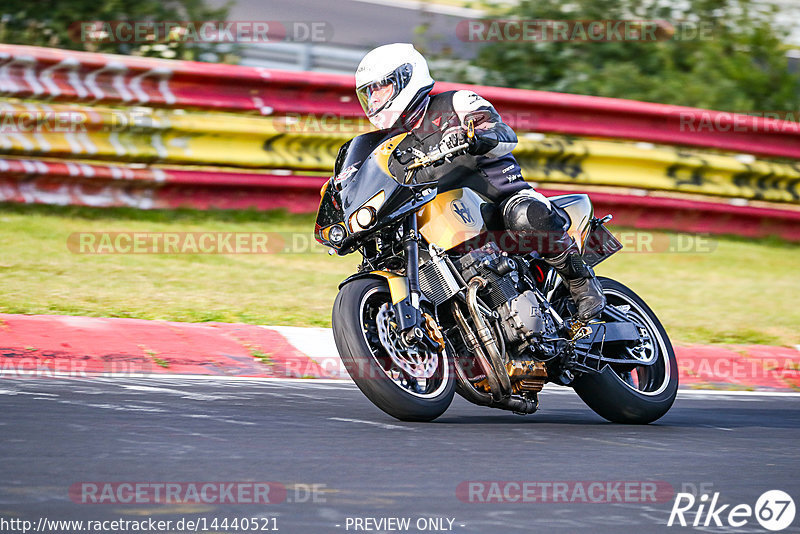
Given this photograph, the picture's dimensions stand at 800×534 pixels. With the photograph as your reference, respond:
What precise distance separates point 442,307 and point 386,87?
1015 mm

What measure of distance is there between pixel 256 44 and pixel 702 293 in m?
5.05

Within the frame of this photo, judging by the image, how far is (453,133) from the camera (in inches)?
196

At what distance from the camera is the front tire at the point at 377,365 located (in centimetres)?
479

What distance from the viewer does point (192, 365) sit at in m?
6.37

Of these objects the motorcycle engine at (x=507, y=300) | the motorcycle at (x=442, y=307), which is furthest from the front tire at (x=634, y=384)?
the motorcycle engine at (x=507, y=300)

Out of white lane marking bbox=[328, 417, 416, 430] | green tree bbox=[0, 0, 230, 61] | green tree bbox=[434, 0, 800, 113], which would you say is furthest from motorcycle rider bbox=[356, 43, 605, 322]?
green tree bbox=[434, 0, 800, 113]

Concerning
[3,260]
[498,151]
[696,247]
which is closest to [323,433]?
[498,151]

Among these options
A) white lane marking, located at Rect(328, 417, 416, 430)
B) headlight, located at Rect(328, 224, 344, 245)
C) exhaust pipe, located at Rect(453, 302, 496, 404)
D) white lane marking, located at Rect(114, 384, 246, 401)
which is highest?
headlight, located at Rect(328, 224, 344, 245)

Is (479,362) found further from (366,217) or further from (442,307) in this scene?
(366,217)

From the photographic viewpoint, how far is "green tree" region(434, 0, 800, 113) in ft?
40.2

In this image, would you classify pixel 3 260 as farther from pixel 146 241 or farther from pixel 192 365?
pixel 192 365

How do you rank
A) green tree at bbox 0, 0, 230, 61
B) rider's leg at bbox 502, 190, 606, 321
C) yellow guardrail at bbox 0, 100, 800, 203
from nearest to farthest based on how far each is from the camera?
rider's leg at bbox 502, 190, 606, 321, yellow guardrail at bbox 0, 100, 800, 203, green tree at bbox 0, 0, 230, 61

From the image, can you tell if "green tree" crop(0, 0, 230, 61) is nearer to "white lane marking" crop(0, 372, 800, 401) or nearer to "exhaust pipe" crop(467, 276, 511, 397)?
"white lane marking" crop(0, 372, 800, 401)

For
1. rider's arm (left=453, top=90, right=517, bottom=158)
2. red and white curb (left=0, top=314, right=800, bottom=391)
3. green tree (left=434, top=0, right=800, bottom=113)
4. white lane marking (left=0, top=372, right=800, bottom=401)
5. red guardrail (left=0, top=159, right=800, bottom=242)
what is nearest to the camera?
rider's arm (left=453, top=90, right=517, bottom=158)
